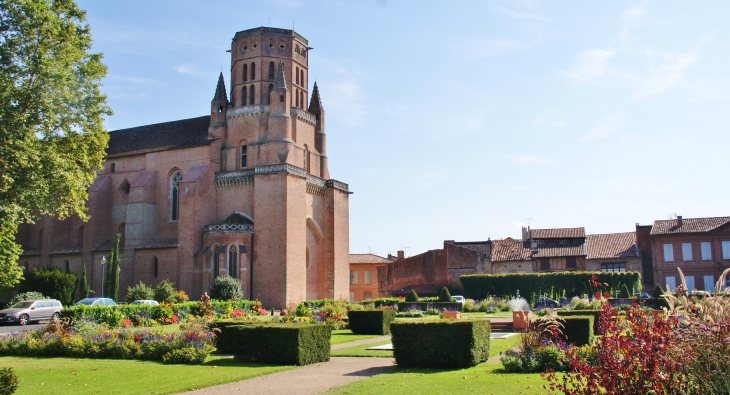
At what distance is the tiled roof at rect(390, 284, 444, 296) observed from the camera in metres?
56.4

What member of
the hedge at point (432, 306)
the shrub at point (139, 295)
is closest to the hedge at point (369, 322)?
the hedge at point (432, 306)

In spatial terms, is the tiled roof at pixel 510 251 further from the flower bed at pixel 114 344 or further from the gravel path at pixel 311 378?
Result: the flower bed at pixel 114 344

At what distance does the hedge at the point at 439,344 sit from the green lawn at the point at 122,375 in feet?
9.68

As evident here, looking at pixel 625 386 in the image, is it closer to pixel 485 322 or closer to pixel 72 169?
pixel 485 322

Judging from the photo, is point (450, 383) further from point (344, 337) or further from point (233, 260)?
point (233, 260)

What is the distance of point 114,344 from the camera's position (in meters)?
19.0

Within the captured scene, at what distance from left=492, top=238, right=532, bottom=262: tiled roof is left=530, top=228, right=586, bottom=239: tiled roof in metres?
1.49

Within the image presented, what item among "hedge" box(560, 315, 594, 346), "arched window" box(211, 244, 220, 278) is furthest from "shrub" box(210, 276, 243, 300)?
"hedge" box(560, 315, 594, 346)

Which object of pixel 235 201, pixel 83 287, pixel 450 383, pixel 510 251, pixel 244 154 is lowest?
pixel 450 383

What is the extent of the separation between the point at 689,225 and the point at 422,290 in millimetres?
23216

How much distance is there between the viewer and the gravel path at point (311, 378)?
504 inches

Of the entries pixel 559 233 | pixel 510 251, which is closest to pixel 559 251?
pixel 559 233

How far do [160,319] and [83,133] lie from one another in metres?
9.20

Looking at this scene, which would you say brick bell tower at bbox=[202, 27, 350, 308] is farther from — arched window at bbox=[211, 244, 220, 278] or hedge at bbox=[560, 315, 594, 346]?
hedge at bbox=[560, 315, 594, 346]
